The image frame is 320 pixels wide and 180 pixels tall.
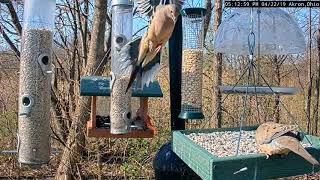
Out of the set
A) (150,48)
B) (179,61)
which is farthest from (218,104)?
(150,48)

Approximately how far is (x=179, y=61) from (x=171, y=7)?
1.83 feet

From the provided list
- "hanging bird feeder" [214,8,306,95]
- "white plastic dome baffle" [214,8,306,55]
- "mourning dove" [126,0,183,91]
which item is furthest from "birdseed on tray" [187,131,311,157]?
"white plastic dome baffle" [214,8,306,55]

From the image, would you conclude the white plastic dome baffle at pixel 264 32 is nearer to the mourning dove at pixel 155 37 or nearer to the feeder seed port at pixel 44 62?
the mourning dove at pixel 155 37

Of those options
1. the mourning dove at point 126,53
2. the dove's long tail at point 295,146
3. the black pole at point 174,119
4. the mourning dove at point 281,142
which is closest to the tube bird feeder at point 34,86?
the mourning dove at point 126,53

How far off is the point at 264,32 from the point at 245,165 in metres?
1.97

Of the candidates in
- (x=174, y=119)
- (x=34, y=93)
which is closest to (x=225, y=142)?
(x=174, y=119)

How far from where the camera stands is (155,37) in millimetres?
2287

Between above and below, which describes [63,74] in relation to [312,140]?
above

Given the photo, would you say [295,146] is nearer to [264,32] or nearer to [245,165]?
[245,165]

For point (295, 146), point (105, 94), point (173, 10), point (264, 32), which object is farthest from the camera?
→ point (264, 32)

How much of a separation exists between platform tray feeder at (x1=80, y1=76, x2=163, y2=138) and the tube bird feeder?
0.31 m

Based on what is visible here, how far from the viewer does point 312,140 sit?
7.80 ft

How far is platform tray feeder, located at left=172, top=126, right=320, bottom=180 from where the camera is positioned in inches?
74.7

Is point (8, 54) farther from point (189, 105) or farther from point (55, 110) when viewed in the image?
point (189, 105)
